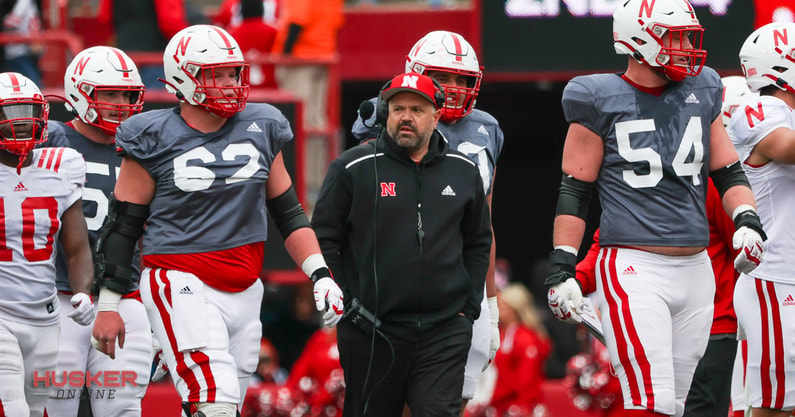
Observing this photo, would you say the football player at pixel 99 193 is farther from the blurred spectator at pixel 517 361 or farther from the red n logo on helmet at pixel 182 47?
the blurred spectator at pixel 517 361

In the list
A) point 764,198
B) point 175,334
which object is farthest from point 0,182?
point 764,198

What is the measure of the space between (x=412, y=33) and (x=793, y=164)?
6.41 meters

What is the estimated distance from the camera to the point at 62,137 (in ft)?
23.0

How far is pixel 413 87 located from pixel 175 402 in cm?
457

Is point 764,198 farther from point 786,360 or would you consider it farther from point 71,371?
point 71,371

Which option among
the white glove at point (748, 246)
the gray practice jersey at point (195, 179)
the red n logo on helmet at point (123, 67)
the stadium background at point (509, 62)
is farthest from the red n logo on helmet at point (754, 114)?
the stadium background at point (509, 62)

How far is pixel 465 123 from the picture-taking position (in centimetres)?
Answer: 693

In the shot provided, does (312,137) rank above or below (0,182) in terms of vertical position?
below

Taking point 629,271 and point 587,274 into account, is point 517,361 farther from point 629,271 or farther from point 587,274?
point 629,271

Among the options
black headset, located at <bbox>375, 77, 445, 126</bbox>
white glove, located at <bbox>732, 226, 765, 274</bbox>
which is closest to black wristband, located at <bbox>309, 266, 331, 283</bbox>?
black headset, located at <bbox>375, 77, 445, 126</bbox>

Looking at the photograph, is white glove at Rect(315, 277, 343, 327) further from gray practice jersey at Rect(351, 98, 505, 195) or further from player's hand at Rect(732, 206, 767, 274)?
player's hand at Rect(732, 206, 767, 274)

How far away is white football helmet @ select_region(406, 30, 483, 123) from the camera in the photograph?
6.80 meters

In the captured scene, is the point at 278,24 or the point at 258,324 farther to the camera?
the point at 278,24

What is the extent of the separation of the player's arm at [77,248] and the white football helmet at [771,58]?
3300mm
